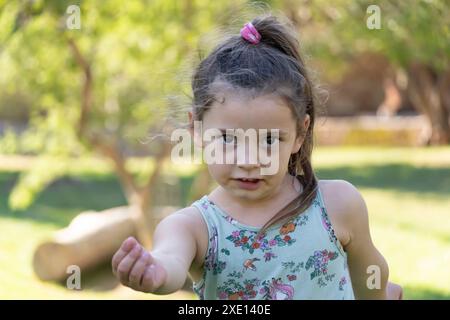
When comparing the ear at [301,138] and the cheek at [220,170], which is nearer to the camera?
the cheek at [220,170]

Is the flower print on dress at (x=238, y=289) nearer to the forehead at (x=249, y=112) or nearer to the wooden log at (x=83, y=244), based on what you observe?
the forehead at (x=249, y=112)

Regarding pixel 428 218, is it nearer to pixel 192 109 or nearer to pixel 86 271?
pixel 86 271

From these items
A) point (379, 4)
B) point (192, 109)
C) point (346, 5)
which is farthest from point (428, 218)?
point (192, 109)

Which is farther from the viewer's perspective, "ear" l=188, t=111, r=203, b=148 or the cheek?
"ear" l=188, t=111, r=203, b=148

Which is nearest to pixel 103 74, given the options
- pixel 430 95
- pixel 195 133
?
pixel 195 133

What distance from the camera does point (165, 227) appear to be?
2.06m

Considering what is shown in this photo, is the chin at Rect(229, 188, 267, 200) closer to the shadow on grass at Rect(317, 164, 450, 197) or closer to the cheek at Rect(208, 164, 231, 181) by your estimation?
the cheek at Rect(208, 164, 231, 181)

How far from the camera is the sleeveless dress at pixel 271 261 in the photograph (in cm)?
210

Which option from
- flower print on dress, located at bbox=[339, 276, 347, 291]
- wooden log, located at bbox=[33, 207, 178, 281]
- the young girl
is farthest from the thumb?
wooden log, located at bbox=[33, 207, 178, 281]

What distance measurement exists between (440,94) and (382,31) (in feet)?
37.0

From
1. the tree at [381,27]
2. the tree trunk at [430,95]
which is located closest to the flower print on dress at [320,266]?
the tree at [381,27]

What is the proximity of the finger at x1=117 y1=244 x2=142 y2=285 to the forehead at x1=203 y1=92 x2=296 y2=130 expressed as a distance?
1.65 feet

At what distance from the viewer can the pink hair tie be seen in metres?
2.25

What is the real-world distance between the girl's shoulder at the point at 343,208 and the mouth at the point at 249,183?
0.79 feet
